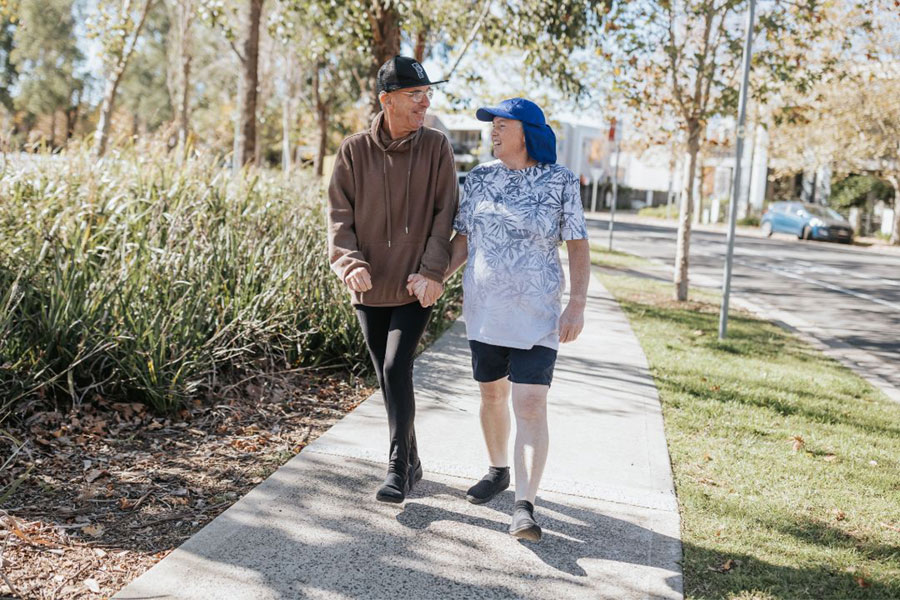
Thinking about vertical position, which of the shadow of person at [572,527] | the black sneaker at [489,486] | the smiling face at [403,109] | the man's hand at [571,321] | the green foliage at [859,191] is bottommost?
the shadow of person at [572,527]

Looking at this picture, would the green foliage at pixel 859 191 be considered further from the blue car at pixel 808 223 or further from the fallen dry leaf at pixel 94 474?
the fallen dry leaf at pixel 94 474

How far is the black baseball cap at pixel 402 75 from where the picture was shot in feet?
12.0

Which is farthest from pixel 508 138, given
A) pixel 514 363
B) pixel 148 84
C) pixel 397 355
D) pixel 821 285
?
pixel 148 84

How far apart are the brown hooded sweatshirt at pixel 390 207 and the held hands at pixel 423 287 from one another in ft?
0.16

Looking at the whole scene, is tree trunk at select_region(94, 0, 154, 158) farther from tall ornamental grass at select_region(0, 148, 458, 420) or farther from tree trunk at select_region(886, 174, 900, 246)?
tree trunk at select_region(886, 174, 900, 246)

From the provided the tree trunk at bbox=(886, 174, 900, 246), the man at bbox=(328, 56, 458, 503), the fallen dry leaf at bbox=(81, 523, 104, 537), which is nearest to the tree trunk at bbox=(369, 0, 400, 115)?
the man at bbox=(328, 56, 458, 503)

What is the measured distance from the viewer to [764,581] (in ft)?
10.8

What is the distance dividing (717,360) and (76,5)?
5800 centimetres

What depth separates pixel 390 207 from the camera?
3.77 meters

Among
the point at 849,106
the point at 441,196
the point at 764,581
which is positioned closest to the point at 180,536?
the point at 441,196

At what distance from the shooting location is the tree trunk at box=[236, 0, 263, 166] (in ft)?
42.8

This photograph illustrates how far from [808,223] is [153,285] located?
30.1 meters

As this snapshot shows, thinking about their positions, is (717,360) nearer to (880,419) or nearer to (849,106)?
(880,419)

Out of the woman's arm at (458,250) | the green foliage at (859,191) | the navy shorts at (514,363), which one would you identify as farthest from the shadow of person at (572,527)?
the green foliage at (859,191)
